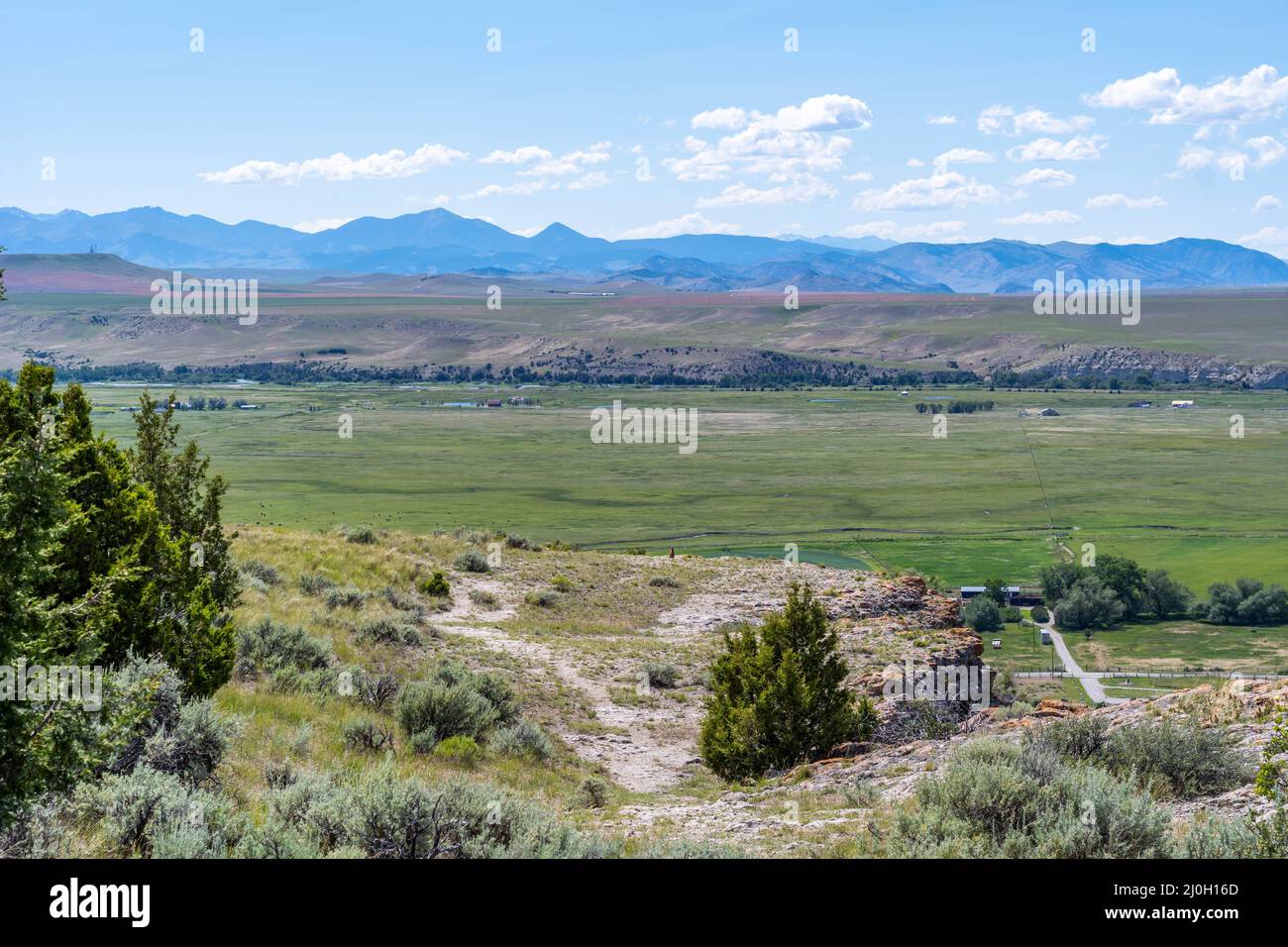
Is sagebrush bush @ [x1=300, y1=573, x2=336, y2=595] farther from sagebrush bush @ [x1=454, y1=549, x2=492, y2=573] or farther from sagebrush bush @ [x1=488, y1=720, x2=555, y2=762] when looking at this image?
sagebrush bush @ [x1=488, y1=720, x2=555, y2=762]

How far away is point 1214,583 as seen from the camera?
188ft

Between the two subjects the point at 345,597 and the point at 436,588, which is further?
the point at 436,588

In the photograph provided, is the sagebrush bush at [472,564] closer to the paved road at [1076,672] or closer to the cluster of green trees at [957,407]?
the paved road at [1076,672]

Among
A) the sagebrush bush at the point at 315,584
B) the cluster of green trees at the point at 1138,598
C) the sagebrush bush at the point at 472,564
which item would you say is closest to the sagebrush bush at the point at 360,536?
the sagebrush bush at the point at 472,564

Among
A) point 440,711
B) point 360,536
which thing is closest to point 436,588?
point 360,536

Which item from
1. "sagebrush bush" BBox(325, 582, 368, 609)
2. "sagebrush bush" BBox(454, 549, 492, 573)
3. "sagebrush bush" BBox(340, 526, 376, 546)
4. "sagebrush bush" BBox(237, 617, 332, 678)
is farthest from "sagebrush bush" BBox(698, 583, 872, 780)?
"sagebrush bush" BBox(340, 526, 376, 546)

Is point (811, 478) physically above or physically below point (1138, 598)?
above

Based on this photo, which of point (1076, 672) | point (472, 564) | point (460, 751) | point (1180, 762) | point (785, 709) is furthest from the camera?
point (1076, 672)

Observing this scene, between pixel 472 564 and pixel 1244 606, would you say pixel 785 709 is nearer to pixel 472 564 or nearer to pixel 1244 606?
pixel 472 564

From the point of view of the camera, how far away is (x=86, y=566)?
10508mm

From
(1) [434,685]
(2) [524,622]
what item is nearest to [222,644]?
(1) [434,685]
